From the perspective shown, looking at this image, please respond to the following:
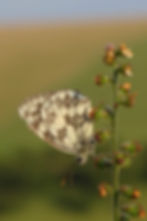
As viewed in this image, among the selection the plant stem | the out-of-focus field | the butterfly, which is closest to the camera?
the plant stem

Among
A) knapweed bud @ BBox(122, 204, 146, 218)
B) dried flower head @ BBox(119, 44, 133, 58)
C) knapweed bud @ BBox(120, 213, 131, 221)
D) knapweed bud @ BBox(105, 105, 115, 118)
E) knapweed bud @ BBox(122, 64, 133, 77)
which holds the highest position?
dried flower head @ BBox(119, 44, 133, 58)

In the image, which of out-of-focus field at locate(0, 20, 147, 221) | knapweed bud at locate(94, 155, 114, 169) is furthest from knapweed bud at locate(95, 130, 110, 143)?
out-of-focus field at locate(0, 20, 147, 221)

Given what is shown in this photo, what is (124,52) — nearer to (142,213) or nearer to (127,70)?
(127,70)

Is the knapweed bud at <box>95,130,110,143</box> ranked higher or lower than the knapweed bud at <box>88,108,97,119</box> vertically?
lower

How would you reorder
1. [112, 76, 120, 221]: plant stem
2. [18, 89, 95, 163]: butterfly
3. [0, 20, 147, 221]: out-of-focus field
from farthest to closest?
1. [0, 20, 147, 221]: out-of-focus field
2. [18, 89, 95, 163]: butterfly
3. [112, 76, 120, 221]: plant stem

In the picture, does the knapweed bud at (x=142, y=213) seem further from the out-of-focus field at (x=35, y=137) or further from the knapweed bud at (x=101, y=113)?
the out-of-focus field at (x=35, y=137)

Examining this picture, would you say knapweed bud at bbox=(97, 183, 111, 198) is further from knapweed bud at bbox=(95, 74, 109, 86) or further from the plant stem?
knapweed bud at bbox=(95, 74, 109, 86)

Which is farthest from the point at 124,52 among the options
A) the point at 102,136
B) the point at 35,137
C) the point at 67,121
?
the point at 35,137

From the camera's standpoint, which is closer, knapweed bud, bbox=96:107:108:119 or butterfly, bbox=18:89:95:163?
knapweed bud, bbox=96:107:108:119

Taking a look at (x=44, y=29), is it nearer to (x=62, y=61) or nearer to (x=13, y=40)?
(x=13, y=40)

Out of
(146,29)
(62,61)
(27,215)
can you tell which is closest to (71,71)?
(62,61)
